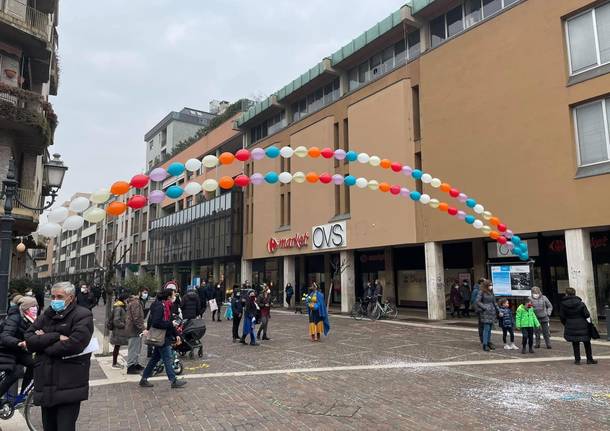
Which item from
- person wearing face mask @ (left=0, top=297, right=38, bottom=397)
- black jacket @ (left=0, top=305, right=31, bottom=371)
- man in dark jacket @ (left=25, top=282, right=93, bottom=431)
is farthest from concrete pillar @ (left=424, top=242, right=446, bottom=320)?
man in dark jacket @ (left=25, top=282, right=93, bottom=431)

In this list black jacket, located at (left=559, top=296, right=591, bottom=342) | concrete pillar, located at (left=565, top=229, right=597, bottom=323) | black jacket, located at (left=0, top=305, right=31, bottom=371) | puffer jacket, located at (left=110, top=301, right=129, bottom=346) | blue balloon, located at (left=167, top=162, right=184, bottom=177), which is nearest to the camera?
black jacket, located at (left=0, top=305, right=31, bottom=371)

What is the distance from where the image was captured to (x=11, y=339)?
5.91m

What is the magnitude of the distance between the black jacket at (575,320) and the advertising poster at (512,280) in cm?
620

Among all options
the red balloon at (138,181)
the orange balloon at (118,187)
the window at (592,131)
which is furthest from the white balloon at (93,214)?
the window at (592,131)

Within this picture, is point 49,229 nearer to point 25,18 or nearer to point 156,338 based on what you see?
point 156,338

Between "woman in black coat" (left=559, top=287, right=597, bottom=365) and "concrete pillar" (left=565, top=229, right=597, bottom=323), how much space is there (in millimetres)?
7084

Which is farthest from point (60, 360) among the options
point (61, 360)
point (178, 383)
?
point (178, 383)

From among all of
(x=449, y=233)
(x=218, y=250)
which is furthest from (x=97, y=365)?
(x=218, y=250)

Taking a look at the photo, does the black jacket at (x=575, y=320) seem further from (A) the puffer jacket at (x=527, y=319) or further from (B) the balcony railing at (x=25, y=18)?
(B) the balcony railing at (x=25, y=18)

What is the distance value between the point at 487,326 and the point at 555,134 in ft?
30.4

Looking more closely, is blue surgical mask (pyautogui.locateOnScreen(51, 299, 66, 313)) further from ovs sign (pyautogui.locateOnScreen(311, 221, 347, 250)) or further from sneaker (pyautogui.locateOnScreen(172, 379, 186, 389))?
ovs sign (pyautogui.locateOnScreen(311, 221, 347, 250))

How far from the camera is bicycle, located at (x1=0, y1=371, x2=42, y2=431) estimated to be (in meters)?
6.00

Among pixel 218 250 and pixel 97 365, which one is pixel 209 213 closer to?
pixel 218 250

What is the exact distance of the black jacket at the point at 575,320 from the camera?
9969 millimetres
